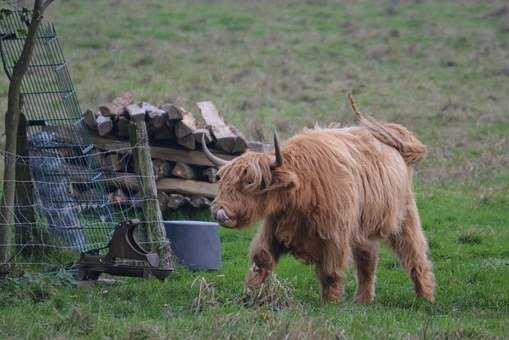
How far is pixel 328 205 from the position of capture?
27.7 feet

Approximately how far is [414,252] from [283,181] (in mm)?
1865

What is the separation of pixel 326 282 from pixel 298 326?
1.93 meters

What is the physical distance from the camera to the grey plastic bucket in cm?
1019

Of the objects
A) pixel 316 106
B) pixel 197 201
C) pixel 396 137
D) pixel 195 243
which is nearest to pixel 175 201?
pixel 197 201

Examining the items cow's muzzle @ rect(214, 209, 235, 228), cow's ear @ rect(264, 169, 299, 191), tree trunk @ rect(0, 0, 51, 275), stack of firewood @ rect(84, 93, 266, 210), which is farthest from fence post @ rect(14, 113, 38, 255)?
cow's ear @ rect(264, 169, 299, 191)

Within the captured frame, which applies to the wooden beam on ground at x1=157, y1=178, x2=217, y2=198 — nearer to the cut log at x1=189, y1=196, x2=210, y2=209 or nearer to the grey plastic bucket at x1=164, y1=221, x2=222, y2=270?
the cut log at x1=189, y1=196, x2=210, y2=209

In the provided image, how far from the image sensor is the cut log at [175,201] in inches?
485

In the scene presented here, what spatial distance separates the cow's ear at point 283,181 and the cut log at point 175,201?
412 centimetres

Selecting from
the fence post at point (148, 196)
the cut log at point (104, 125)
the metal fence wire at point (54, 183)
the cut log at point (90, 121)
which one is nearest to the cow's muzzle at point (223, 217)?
the fence post at point (148, 196)

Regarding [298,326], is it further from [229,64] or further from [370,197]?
[229,64]

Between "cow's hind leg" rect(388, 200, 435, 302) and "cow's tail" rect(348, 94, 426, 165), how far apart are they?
475mm

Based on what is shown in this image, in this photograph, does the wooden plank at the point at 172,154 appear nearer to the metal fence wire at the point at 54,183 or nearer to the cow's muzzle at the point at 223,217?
A: the metal fence wire at the point at 54,183

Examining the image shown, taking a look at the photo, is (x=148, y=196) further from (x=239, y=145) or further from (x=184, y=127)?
(x=239, y=145)

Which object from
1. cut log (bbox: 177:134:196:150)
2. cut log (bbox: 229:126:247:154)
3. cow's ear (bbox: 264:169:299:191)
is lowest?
cut log (bbox: 229:126:247:154)
